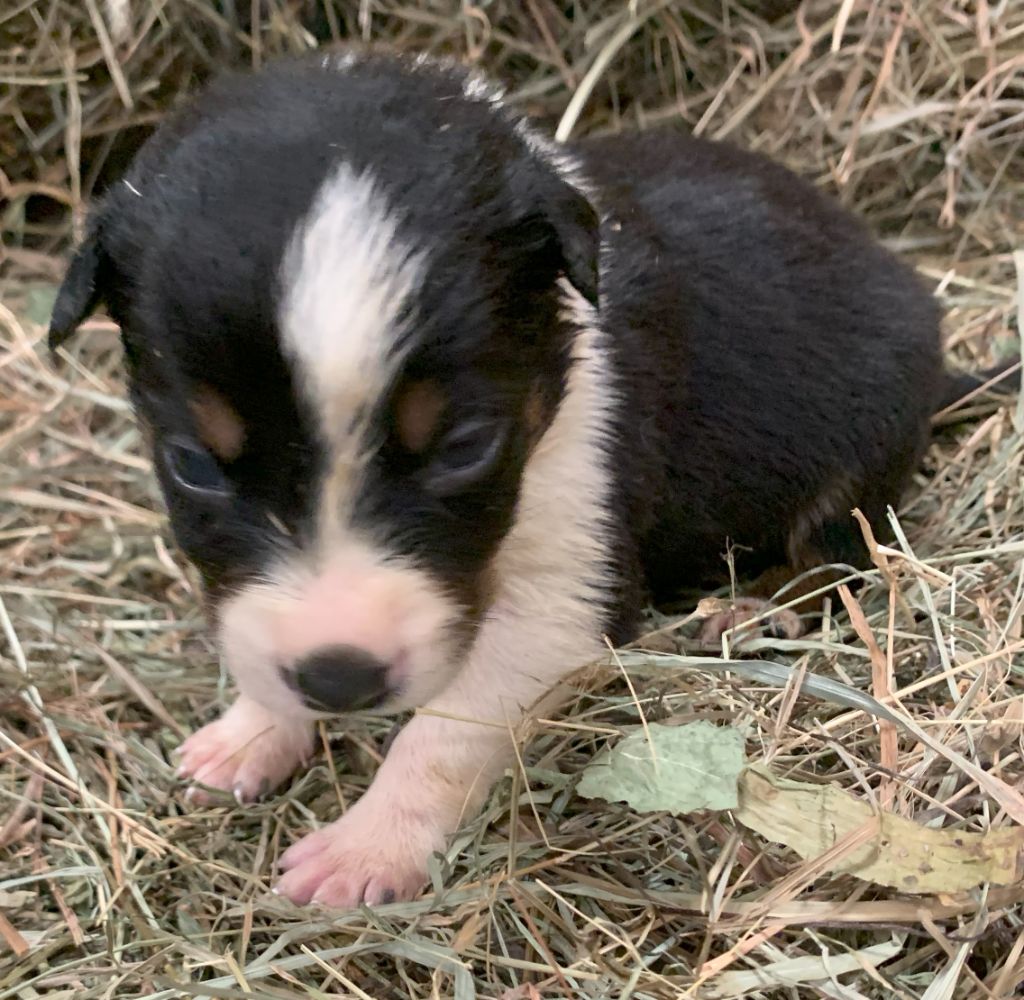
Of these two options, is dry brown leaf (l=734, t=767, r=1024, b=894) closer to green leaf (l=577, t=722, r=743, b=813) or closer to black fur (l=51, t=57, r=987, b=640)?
green leaf (l=577, t=722, r=743, b=813)

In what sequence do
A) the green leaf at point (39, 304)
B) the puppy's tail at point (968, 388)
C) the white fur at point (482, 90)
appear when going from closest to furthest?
the white fur at point (482, 90) → the puppy's tail at point (968, 388) → the green leaf at point (39, 304)

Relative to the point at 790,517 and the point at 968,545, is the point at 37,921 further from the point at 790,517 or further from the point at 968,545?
the point at 968,545

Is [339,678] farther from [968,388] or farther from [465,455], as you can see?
[968,388]

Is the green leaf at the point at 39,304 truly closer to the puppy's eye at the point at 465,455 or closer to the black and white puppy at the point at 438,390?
the black and white puppy at the point at 438,390

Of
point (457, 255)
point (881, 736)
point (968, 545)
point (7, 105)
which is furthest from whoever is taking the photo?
point (7, 105)

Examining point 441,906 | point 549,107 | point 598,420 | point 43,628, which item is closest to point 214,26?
point 549,107

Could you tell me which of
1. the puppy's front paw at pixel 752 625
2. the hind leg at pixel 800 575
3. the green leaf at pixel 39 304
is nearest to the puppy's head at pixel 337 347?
the puppy's front paw at pixel 752 625

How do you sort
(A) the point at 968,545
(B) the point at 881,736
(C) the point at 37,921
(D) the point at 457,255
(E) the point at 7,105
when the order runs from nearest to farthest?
1. (D) the point at 457,255
2. (B) the point at 881,736
3. (C) the point at 37,921
4. (A) the point at 968,545
5. (E) the point at 7,105
